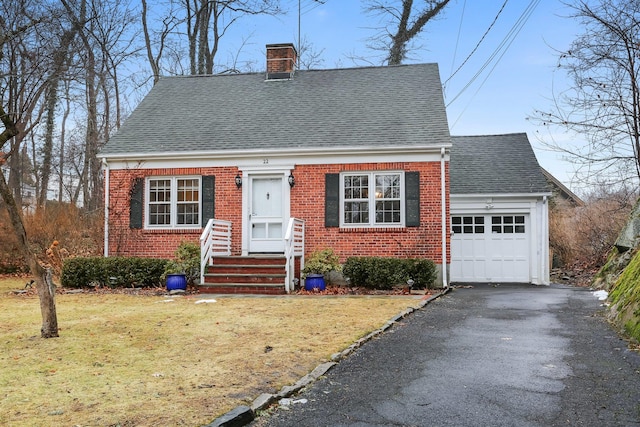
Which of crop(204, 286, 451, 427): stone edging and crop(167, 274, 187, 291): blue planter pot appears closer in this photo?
crop(204, 286, 451, 427): stone edging

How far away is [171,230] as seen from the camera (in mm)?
14367

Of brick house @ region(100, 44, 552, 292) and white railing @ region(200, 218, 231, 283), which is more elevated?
brick house @ region(100, 44, 552, 292)

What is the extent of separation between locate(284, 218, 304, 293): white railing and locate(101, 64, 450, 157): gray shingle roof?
6.61 ft

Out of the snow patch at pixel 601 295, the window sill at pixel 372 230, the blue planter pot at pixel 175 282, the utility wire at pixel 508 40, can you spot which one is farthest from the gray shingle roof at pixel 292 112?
the snow patch at pixel 601 295

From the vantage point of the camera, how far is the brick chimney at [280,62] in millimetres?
17328

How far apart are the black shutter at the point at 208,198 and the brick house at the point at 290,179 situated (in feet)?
0.08

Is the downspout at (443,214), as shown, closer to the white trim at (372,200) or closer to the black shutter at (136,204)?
the white trim at (372,200)

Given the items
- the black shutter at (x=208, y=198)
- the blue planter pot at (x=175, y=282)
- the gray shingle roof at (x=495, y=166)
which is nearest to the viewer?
the blue planter pot at (x=175, y=282)

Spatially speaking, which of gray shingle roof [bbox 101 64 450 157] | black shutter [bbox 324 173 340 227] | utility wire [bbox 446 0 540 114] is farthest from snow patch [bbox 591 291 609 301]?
utility wire [bbox 446 0 540 114]

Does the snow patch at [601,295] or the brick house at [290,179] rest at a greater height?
the brick house at [290,179]

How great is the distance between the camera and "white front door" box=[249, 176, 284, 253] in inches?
551

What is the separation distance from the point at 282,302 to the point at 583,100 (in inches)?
317

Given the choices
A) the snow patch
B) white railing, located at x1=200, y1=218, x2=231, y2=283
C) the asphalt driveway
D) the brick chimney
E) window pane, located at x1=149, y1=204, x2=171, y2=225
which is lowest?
the asphalt driveway

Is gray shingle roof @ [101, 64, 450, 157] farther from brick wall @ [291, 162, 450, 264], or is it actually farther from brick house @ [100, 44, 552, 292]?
brick wall @ [291, 162, 450, 264]
